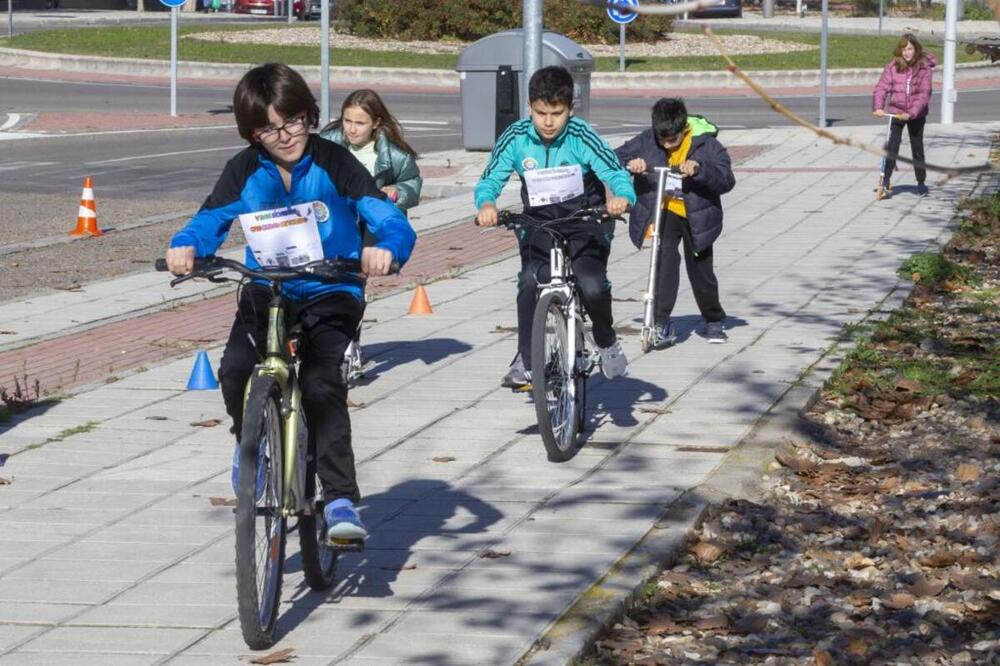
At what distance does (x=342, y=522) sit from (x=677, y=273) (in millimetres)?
5598

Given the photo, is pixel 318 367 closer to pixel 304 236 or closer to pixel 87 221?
pixel 304 236

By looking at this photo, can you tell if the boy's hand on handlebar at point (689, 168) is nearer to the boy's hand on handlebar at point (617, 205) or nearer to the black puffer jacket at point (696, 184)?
the black puffer jacket at point (696, 184)

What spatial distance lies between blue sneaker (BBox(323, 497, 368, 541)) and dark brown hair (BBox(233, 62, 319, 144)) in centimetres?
112

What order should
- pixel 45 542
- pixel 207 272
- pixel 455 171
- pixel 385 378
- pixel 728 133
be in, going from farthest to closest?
pixel 728 133
pixel 455 171
pixel 385 378
pixel 45 542
pixel 207 272

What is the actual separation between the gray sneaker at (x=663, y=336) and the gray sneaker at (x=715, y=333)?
0.69 feet

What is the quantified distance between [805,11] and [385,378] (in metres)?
53.3

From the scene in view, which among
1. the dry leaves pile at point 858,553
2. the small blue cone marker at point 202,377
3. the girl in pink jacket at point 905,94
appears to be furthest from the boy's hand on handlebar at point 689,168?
Answer: the girl in pink jacket at point 905,94

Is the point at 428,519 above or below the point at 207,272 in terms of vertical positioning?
below

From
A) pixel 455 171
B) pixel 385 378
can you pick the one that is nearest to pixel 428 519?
pixel 385 378

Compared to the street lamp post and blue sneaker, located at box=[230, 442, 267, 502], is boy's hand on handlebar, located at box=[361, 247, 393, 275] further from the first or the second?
the street lamp post

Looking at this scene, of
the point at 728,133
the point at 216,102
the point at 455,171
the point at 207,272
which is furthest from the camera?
the point at 216,102

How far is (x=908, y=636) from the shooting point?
5383 mm

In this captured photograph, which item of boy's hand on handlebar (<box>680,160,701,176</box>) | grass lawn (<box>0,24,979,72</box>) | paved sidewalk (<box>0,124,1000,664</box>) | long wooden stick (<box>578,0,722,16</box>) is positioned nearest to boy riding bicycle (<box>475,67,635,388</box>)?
paved sidewalk (<box>0,124,1000,664</box>)

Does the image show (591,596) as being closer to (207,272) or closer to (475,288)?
(207,272)
